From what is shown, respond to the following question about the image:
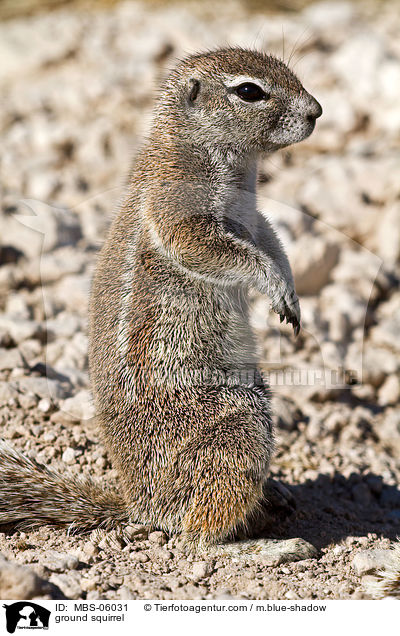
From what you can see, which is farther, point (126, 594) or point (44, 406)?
point (44, 406)

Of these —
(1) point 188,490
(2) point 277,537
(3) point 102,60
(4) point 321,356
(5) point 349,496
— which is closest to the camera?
(1) point 188,490

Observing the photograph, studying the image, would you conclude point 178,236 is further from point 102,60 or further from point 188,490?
point 102,60

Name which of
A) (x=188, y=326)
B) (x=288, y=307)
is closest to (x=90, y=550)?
(x=188, y=326)

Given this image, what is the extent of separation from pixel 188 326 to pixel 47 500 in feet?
3.90

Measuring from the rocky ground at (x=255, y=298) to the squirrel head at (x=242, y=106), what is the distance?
70 centimetres

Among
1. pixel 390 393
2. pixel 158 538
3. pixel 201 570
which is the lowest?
pixel 201 570

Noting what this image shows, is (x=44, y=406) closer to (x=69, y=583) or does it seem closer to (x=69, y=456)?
(x=69, y=456)

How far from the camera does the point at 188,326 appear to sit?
12.5ft

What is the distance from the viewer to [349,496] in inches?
183

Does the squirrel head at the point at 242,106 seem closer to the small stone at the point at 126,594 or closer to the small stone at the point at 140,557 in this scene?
the small stone at the point at 140,557

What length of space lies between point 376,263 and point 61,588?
486 cm

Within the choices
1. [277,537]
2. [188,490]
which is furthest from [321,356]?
[188,490]
